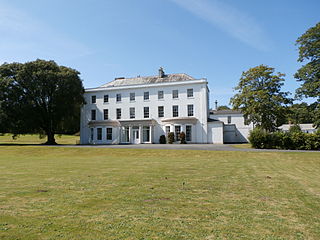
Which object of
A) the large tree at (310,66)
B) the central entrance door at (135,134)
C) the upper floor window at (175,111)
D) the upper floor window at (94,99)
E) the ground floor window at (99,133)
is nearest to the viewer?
the large tree at (310,66)

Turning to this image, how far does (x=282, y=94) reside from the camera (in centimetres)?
3403

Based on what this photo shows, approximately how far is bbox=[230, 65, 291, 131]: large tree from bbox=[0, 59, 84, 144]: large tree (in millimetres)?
25180

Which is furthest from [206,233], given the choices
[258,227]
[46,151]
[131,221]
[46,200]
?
[46,151]

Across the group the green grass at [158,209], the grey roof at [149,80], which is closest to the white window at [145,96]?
the grey roof at [149,80]

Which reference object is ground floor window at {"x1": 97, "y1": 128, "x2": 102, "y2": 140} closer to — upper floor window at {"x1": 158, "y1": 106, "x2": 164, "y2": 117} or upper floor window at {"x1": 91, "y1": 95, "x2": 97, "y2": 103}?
upper floor window at {"x1": 91, "y1": 95, "x2": 97, "y2": 103}

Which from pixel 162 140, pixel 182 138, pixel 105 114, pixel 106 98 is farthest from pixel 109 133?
pixel 182 138

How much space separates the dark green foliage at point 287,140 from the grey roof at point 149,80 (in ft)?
57.6

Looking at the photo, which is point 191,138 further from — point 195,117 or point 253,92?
point 253,92

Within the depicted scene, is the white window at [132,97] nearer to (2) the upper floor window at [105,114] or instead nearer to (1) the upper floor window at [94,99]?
(2) the upper floor window at [105,114]

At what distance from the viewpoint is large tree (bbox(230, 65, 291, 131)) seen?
32531 mm

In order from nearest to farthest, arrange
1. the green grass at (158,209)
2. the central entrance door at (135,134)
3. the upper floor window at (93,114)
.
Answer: the green grass at (158,209) < the central entrance door at (135,134) < the upper floor window at (93,114)

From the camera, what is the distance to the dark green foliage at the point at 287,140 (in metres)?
22.9

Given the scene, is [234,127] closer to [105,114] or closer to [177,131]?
[177,131]

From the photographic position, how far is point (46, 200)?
5.41 metres
